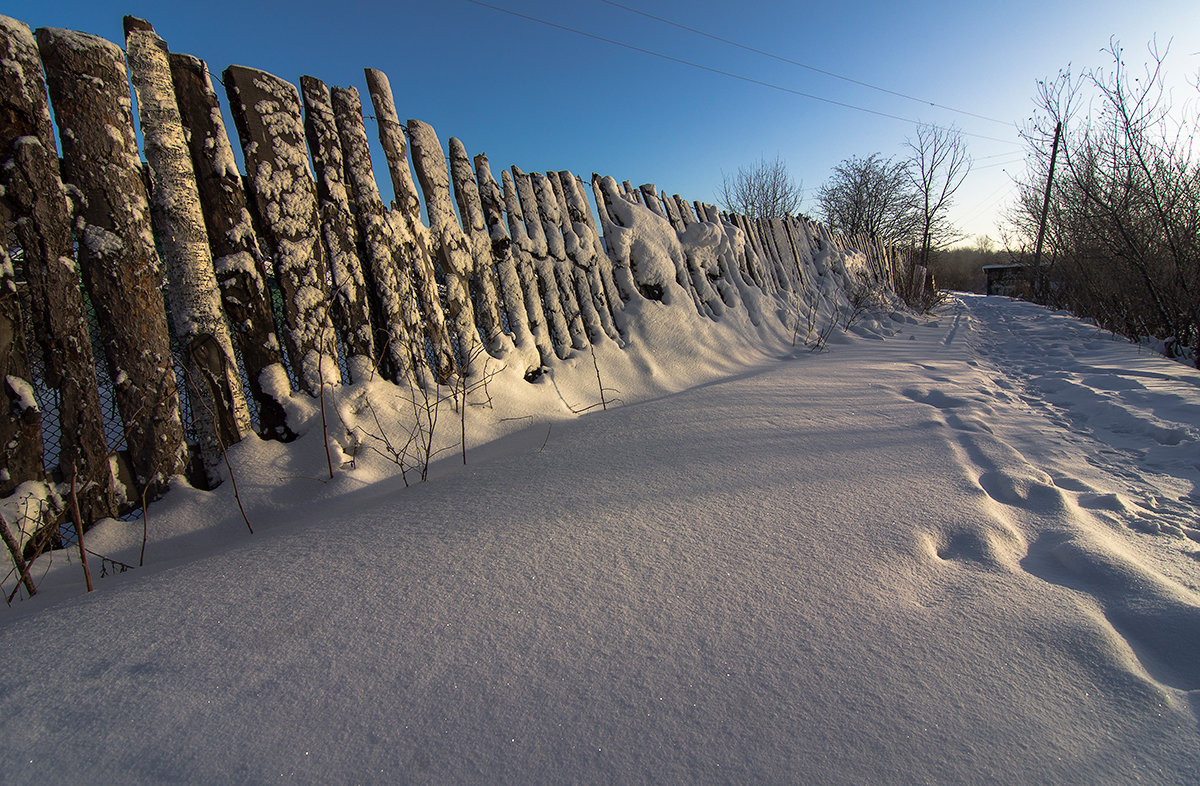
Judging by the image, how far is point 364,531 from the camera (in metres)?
1.50

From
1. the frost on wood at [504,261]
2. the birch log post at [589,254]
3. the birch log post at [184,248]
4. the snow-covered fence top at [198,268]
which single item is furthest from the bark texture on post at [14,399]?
the birch log post at [589,254]

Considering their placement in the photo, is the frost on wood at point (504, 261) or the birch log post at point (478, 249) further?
the frost on wood at point (504, 261)

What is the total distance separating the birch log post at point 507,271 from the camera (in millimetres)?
3113

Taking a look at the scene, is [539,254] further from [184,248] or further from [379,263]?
[184,248]

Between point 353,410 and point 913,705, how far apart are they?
2.21 meters

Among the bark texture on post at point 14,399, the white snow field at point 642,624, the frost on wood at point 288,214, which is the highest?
the frost on wood at point 288,214

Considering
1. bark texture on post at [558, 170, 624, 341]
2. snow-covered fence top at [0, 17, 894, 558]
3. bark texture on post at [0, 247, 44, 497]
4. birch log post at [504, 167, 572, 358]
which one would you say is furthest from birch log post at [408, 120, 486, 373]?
bark texture on post at [0, 247, 44, 497]

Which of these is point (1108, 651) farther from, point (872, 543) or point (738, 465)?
point (738, 465)

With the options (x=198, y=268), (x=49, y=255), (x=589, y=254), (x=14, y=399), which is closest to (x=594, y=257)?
(x=589, y=254)

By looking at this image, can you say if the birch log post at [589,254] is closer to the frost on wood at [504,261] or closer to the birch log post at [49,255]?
the frost on wood at [504,261]

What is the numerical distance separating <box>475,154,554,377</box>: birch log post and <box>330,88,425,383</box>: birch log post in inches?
24.9

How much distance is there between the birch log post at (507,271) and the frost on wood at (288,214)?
1.03 metres

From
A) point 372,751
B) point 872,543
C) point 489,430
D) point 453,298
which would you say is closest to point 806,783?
point 372,751

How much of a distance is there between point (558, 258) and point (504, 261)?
47 centimetres
